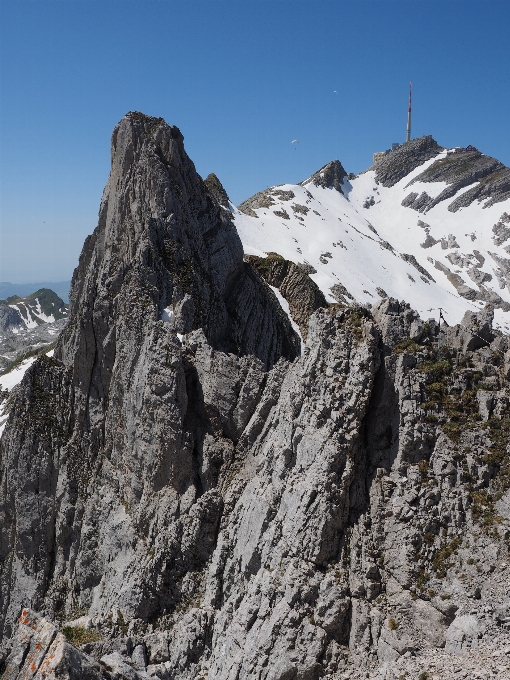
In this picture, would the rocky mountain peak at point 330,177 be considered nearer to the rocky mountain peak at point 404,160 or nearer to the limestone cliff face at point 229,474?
the rocky mountain peak at point 404,160

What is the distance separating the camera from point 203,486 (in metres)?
28.8

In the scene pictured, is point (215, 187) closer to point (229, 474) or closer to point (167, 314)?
point (167, 314)

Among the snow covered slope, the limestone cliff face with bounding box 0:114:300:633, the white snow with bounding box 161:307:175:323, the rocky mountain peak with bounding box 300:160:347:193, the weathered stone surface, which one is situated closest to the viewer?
the limestone cliff face with bounding box 0:114:300:633

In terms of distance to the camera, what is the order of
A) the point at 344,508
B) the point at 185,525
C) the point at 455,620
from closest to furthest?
the point at 455,620 < the point at 344,508 < the point at 185,525

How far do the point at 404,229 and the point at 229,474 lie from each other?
14701 cm

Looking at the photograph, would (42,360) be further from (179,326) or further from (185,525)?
(185,525)

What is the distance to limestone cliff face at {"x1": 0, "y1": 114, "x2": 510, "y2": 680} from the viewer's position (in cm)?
1889

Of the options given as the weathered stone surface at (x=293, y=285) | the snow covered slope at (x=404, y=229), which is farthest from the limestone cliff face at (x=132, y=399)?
the snow covered slope at (x=404, y=229)

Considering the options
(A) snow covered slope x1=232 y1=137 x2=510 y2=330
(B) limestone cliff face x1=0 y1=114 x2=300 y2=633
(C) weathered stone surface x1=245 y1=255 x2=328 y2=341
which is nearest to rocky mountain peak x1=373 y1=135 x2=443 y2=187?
(A) snow covered slope x1=232 y1=137 x2=510 y2=330

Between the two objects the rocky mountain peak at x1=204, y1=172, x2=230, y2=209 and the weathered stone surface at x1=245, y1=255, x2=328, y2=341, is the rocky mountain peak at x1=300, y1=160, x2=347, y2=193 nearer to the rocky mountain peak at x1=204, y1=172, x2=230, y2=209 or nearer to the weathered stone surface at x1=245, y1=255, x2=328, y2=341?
the rocky mountain peak at x1=204, y1=172, x2=230, y2=209

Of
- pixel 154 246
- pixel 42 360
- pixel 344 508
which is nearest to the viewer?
pixel 344 508

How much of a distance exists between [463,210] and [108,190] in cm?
14406

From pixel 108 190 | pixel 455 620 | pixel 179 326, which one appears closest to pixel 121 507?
pixel 179 326

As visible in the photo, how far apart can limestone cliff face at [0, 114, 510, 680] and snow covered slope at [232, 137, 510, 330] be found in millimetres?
37892
